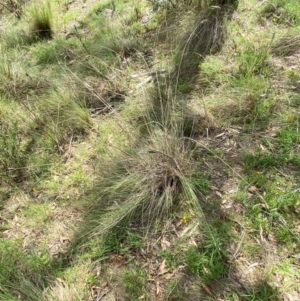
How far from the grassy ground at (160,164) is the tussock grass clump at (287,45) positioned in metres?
0.01

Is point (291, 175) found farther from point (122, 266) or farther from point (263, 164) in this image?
point (122, 266)

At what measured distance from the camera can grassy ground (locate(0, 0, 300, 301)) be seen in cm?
199

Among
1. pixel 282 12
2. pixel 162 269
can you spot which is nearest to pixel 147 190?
pixel 162 269

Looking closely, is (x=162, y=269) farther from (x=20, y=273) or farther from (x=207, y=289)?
(x=20, y=273)

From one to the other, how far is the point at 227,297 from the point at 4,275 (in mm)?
1368

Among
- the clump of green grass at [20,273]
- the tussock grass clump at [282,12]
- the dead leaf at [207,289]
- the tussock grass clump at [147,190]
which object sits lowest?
the dead leaf at [207,289]

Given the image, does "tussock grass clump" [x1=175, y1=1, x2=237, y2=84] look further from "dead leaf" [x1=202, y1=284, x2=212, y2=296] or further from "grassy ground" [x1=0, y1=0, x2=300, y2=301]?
"dead leaf" [x1=202, y1=284, x2=212, y2=296]

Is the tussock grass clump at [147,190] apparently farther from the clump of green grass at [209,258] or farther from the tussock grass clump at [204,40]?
the tussock grass clump at [204,40]

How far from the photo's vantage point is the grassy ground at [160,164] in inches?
78.2

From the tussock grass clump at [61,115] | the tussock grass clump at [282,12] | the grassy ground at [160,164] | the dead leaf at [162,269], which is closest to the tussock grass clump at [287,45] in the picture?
the grassy ground at [160,164]

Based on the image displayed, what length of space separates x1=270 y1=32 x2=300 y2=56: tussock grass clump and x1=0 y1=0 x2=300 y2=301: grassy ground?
13 mm

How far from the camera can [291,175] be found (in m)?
2.24

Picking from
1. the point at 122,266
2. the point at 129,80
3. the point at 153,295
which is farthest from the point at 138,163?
the point at 129,80

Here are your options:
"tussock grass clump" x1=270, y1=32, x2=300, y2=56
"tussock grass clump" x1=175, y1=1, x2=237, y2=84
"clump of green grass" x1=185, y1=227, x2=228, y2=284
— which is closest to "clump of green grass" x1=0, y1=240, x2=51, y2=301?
"clump of green grass" x1=185, y1=227, x2=228, y2=284
